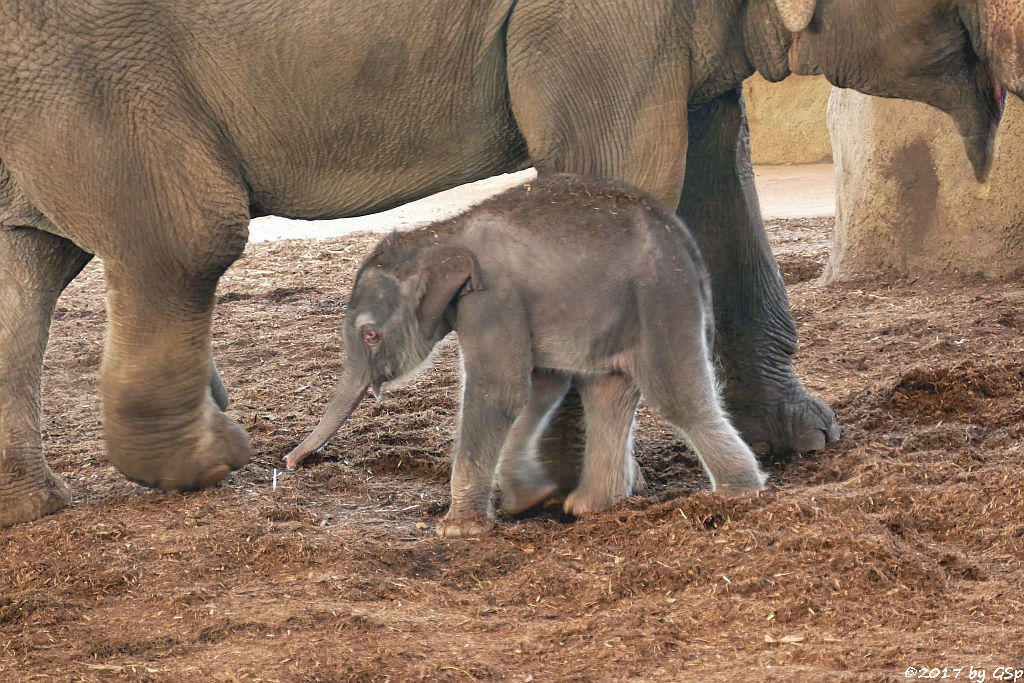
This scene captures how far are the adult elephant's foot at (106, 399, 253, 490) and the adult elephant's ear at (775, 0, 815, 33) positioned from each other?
2230mm

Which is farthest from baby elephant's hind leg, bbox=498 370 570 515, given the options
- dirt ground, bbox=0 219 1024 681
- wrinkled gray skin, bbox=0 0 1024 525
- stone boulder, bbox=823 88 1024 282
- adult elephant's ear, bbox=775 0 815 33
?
stone boulder, bbox=823 88 1024 282

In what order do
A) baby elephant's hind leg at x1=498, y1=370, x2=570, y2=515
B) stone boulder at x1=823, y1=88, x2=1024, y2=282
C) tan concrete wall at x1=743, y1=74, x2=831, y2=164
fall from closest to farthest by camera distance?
baby elephant's hind leg at x1=498, y1=370, x2=570, y2=515
stone boulder at x1=823, y1=88, x2=1024, y2=282
tan concrete wall at x1=743, y1=74, x2=831, y2=164

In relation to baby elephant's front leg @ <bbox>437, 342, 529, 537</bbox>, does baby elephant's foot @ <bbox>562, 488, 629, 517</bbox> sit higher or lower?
lower

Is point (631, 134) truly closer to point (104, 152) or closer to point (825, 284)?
point (104, 152)

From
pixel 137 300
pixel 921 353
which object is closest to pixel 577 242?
pixel 137 300

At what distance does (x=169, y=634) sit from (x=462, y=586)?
811 millimetres

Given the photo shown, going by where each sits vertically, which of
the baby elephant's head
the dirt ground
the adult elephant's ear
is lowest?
the dirt ground

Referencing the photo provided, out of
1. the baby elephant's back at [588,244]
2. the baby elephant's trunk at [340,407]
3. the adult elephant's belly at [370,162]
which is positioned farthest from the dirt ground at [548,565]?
the adult elephant's belly at [370,162]

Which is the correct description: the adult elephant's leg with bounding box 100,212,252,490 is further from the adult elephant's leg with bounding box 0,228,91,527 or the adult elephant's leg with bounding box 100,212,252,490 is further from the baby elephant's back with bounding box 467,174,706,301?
the baby elephant's back with bounding box 467,174,706,301

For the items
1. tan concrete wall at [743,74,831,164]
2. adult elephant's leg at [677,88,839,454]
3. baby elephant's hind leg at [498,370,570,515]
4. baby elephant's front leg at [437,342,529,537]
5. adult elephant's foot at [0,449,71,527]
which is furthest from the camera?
tan concrete wall at [743,74,831,164]

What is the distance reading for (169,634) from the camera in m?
3.52

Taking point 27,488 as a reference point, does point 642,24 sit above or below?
above

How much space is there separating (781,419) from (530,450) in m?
1.12

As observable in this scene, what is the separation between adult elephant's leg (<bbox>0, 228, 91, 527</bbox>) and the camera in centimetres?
460
